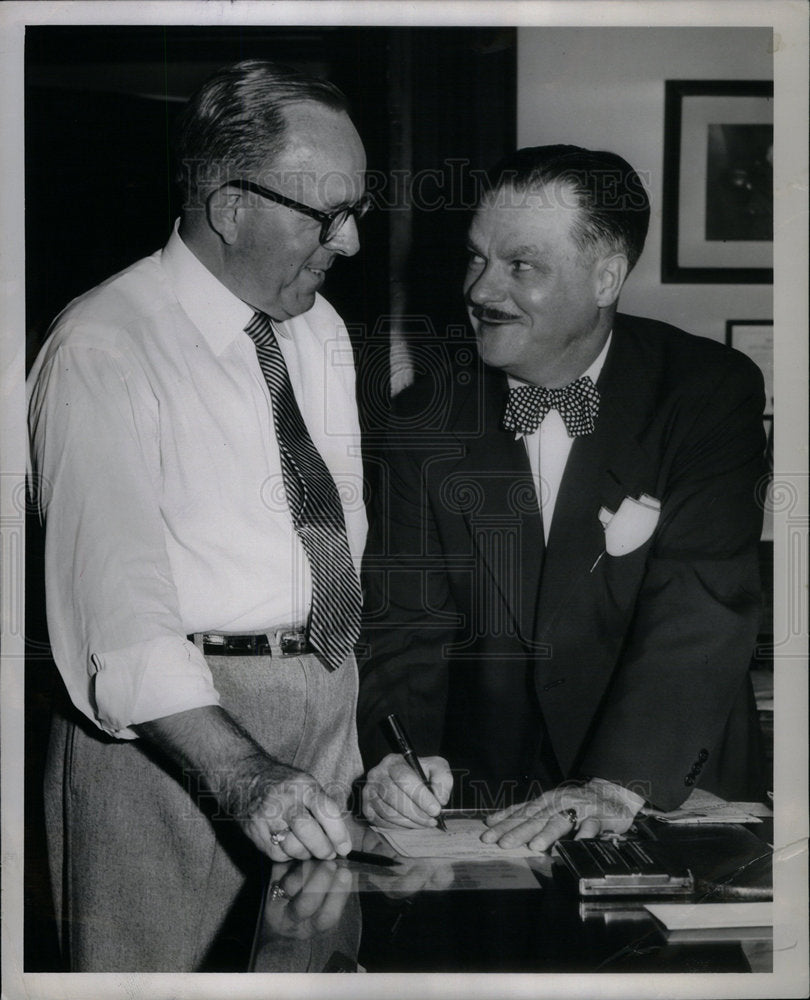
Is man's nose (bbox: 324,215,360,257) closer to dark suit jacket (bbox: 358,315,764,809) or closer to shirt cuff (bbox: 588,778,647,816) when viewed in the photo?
dark suit jacket (bbox: 358,315,764,809)

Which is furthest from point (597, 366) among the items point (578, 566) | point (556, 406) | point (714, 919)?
point (714, 919)

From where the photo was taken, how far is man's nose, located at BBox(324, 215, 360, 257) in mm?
1650

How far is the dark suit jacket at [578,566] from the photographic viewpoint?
1672mm

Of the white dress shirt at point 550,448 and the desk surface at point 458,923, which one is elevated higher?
the white dress shirt at point 550,448

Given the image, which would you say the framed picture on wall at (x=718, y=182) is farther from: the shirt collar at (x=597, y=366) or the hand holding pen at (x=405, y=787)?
the hand holding pen at (x=405, y=787)

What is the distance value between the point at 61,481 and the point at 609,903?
104cm

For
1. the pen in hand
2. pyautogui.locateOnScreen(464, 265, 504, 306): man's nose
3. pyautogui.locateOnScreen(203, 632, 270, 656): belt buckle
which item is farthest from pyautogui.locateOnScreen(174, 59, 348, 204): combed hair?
the pen in hand

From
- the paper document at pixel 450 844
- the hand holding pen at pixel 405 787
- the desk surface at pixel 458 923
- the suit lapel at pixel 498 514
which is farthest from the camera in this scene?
the suit lapel at pixel 498 514

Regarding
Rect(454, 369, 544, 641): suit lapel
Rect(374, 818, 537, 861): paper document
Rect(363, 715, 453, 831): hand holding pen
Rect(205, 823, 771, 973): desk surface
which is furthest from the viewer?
Rect(454, 369, 544, 641): suit lapel

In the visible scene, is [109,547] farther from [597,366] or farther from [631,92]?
[631,92]

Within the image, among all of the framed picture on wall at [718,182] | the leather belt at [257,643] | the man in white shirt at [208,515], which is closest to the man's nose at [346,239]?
the man in white shirt at [208,515]

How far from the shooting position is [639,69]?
5.53 feet

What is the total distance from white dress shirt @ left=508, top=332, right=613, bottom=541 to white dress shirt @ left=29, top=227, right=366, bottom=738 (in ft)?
0.96

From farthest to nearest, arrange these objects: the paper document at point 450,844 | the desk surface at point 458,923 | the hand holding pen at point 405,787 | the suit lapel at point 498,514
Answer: the suit lapel at point 498,514
the hand holding pen at point 405,787
the paper document at point 450,844
the desk surface at point 458,923
